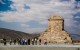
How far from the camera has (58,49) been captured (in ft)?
60.8

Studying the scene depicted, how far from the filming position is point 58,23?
285 feet

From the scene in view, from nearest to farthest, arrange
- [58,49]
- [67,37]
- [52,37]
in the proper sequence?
[58,49]
[67,37]
[52,37]

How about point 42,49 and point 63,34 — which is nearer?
point 42,49

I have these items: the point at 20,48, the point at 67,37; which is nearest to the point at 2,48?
the point at 20,48

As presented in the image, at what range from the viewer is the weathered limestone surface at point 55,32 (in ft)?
285

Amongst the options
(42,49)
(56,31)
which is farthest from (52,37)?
(42,49)

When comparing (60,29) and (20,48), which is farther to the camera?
(60,29)

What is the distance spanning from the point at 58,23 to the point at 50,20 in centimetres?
352

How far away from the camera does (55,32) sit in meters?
90.7

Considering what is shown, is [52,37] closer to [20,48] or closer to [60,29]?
[60,29]

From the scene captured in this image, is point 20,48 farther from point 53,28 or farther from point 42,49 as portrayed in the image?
point 53,28

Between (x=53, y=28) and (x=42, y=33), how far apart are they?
497 cm

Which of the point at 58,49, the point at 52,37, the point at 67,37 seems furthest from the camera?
the point at 52,37

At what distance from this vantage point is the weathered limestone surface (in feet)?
285
